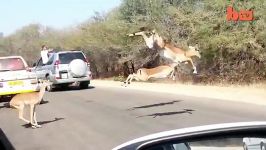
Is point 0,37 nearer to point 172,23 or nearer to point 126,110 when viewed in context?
point 172,23

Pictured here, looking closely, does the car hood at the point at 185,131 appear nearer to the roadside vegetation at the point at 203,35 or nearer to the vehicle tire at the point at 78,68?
the roadside vegetation at the point at 203,35

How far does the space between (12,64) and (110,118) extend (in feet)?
29.3

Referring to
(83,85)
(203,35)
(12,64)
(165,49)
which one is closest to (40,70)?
(83,85)

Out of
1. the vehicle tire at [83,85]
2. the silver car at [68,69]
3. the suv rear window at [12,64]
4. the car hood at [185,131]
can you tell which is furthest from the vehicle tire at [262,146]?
the vehicle tire at [83,85]

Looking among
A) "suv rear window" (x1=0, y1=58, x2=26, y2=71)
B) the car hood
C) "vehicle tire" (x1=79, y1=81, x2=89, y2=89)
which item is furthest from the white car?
the car hood

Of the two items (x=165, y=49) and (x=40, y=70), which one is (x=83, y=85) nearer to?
(x=40, y=70)

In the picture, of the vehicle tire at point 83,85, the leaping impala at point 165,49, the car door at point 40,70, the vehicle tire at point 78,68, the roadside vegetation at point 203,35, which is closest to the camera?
the leaping impala at point 165,49

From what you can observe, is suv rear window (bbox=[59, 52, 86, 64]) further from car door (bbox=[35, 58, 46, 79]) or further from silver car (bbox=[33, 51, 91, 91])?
car door (bbox=[35, 58, 46, 79])

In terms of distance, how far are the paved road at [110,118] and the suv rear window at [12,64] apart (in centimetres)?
274

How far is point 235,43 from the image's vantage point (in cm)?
Result: 2450

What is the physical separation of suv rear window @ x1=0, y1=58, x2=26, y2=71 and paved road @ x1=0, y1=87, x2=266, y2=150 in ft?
9.00

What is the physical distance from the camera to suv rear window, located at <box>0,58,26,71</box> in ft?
71.8

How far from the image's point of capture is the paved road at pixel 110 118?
1074cm

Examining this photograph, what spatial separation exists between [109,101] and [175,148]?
1672 centimetres
